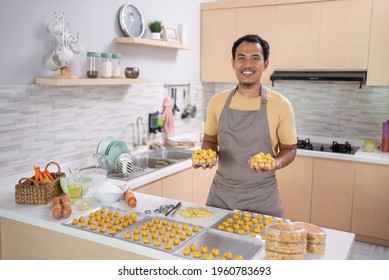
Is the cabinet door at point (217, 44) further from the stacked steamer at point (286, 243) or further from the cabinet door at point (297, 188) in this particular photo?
the stacked steamer at point (286, 243)

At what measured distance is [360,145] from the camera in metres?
4.02

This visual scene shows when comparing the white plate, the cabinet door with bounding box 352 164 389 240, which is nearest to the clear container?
the white plate

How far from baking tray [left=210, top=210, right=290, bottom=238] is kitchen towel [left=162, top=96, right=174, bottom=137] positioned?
2.04 meters

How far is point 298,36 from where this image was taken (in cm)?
390

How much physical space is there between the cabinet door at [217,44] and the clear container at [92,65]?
174 cm

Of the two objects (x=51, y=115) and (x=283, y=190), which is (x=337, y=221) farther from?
(x=51, y=115)

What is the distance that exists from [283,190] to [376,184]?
0.83m

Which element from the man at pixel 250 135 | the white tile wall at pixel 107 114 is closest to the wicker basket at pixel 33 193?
the white tile wall at pixel 107 114

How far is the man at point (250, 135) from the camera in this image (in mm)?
2188

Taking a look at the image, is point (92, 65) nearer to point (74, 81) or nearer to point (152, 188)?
point (74, 81)

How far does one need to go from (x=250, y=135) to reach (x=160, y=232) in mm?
828

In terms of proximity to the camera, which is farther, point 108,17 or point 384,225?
point 384,225

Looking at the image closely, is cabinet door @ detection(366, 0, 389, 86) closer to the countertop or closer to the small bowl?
the small bowl
